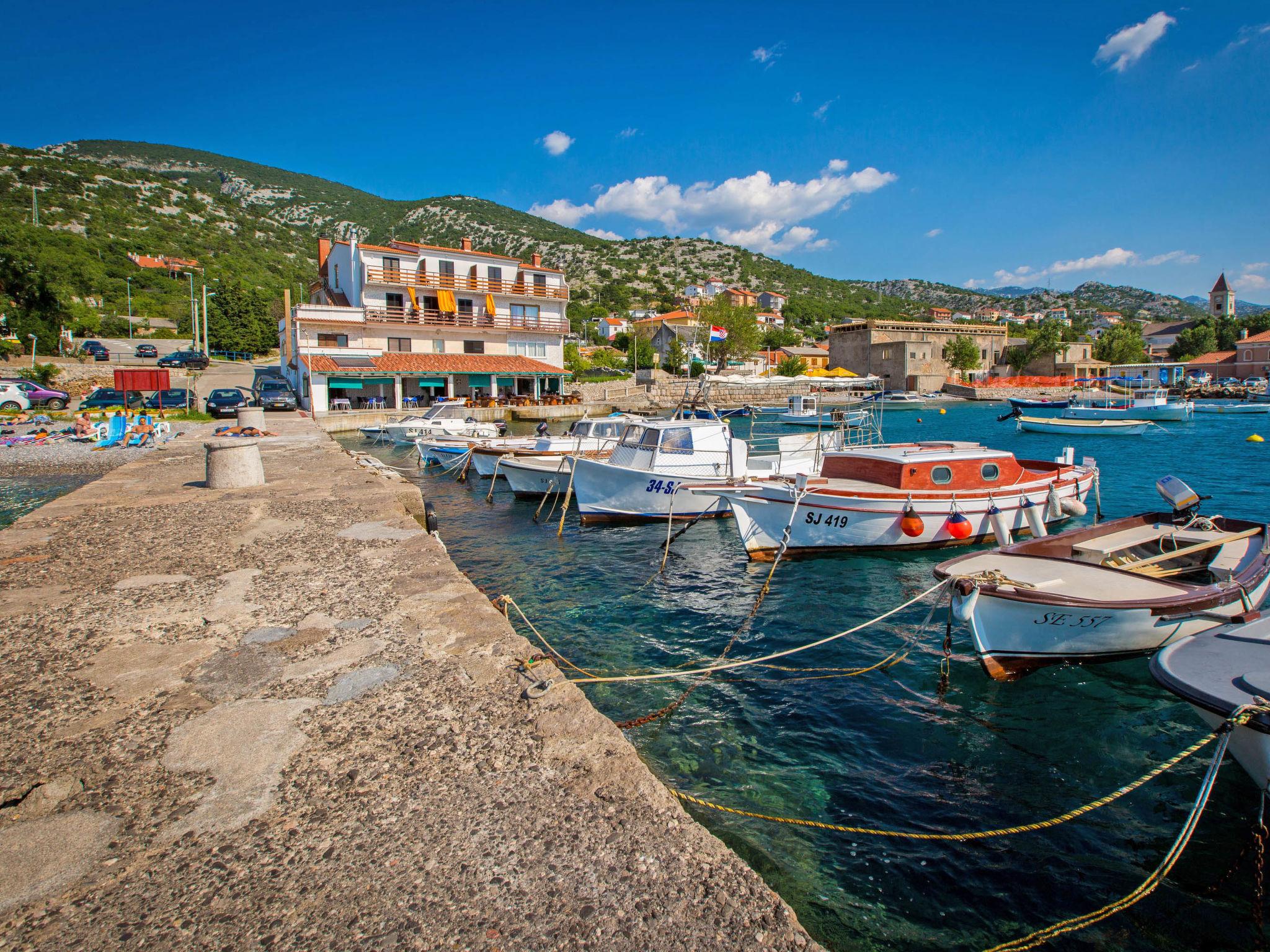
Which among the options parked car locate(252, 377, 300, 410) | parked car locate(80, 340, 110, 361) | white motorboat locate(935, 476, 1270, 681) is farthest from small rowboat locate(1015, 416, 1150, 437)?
parked car locate(80, 340, 110, 361)

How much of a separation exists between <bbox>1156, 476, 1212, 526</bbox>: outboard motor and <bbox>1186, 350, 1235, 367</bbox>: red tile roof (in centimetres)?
10698

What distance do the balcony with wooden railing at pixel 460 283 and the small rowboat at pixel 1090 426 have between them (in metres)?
36.7

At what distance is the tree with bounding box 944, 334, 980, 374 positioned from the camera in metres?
100

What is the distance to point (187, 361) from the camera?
50.9 meters

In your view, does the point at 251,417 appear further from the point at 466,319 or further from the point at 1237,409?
the point at 1237,409

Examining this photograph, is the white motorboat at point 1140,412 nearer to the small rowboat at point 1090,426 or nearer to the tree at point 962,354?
the small rowboat at point 1090,426

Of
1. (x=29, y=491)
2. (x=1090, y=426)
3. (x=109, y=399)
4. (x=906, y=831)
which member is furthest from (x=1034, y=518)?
(x=109, y=399)

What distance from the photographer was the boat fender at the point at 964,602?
302 inches

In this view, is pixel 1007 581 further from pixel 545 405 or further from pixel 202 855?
pixel 545 405

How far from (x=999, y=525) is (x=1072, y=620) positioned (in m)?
5.90

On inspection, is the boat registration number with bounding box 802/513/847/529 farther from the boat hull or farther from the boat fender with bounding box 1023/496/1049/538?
the boat fender with bounding box 1023/496/1049/538

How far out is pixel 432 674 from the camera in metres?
4.93

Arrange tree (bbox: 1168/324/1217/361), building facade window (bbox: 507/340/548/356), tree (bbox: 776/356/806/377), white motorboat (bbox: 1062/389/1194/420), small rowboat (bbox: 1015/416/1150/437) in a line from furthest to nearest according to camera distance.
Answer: tree (bbox: 1168/324/1217/361) → tree (bbox: 776/356/806/377) → building facade window (bbox: 507/340/548/356) → white motorboat (bbox: 1062/389/1194/420) → small rowboat (bbox: 1015/416/1150/437)

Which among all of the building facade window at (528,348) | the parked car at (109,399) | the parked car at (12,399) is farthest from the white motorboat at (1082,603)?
the building facade window at (528,348)
